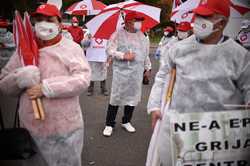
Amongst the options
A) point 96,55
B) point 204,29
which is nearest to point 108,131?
point 96,55

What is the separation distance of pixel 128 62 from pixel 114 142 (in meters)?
1.12

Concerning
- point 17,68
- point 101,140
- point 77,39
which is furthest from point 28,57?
point 77,39

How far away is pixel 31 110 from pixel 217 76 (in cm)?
142

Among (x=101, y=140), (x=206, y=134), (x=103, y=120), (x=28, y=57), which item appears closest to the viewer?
(x=206, y=134)

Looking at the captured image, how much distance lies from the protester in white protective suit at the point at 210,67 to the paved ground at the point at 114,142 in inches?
91.4

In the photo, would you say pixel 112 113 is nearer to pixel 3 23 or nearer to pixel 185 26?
pixel 185 26

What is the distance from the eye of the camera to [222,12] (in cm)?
310

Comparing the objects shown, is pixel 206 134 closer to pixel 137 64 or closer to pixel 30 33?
pixel 30 33

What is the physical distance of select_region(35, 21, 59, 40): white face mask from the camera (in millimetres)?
3424

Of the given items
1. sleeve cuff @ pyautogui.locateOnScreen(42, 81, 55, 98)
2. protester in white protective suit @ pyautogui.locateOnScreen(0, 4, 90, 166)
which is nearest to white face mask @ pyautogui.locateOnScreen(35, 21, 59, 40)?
protester in white protective suit @ pyautogui.locateOnScreen(0, 4, 90, 166)

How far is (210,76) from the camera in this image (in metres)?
3.04

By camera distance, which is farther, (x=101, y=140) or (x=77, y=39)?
(x=77, y=39)

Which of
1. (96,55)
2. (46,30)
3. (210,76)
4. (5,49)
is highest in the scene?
(46,30)

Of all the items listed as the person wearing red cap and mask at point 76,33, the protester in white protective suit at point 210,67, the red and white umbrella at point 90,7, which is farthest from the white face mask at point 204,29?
the person wearing red cap and mask at point 76,33
